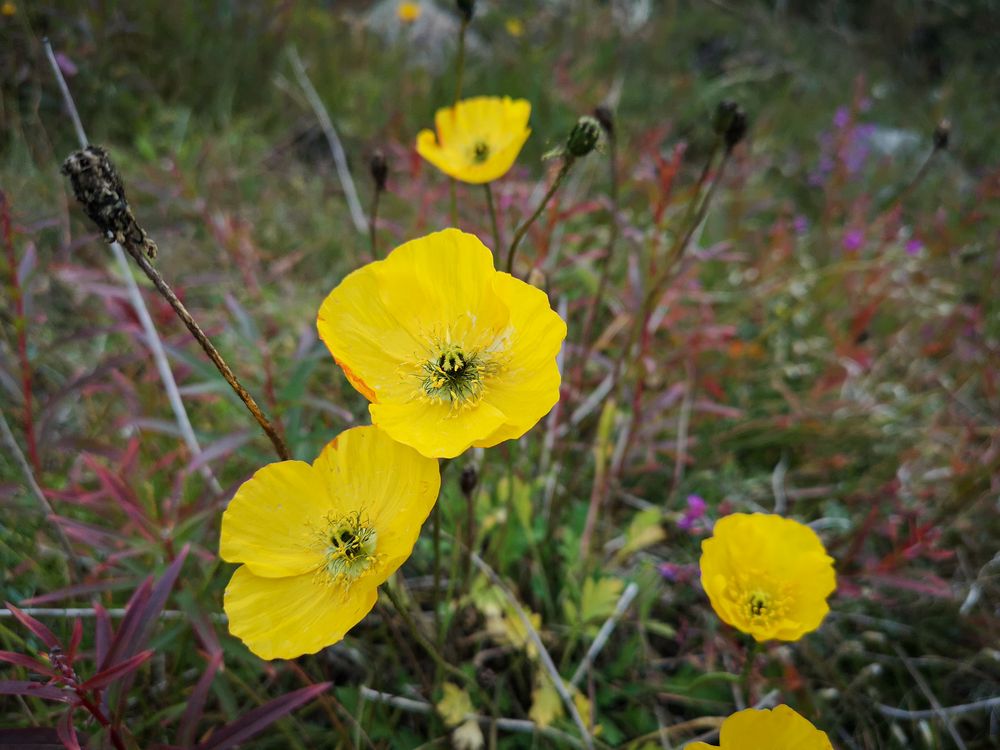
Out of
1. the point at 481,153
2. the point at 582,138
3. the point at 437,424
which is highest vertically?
the point at 481,153

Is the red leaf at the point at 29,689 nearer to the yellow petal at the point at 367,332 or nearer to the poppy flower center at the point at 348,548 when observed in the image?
the poppy flower center at the point at 348,548

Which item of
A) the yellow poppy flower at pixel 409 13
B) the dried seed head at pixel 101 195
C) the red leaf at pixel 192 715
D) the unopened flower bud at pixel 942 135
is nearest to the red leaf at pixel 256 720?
the red leaf at pixel 192 715

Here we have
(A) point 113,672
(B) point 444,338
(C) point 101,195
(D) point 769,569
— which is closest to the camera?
(C) point 101,195

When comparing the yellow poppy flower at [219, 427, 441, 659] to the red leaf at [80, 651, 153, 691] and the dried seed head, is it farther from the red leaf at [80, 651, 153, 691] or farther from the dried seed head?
the dried seed head

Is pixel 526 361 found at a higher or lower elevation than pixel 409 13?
lower

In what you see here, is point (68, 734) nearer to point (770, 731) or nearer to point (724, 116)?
point (770, 731)

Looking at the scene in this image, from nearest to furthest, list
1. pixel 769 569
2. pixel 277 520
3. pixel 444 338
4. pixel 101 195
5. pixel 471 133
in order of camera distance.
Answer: pixel 101 195
pixel 277 520
pixel 444 338
pixel 769 569
pixel 471 133

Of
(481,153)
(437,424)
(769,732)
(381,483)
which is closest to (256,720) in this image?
(381,483)
